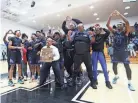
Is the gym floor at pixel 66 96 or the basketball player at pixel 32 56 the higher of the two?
the basketball player at pixel 32 56

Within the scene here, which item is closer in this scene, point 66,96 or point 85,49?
point 66,96

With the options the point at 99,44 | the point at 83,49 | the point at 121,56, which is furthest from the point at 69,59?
the point at 121,56

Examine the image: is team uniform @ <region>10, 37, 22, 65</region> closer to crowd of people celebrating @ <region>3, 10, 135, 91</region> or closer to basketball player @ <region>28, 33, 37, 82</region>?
crowd of people celebrating @ <region>3, 10, 135, 91</region>

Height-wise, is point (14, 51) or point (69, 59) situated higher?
point (14, 51)

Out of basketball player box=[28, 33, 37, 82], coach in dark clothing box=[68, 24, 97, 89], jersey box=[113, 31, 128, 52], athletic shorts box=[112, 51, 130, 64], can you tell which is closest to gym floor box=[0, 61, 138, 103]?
coach in dark clothing box=[68, 24, 97, 89]

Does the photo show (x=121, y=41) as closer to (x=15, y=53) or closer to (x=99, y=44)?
(x=99, y=44)

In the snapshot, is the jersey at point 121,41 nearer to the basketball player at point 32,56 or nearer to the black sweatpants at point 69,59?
the black sweatpants at point 69,59

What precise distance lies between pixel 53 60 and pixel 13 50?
3.18ft

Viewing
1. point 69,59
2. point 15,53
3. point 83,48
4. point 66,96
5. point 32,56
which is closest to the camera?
point 66,96

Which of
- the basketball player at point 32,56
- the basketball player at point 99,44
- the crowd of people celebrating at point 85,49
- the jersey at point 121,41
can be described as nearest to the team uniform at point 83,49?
the crowd of people celebrating at point 85,49

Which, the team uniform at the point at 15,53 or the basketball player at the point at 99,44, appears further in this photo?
the team uniform at the point at 15,53

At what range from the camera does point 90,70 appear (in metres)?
3.14

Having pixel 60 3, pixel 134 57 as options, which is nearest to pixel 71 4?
pixel 60 3

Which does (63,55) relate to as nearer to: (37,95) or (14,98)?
(37,95)
